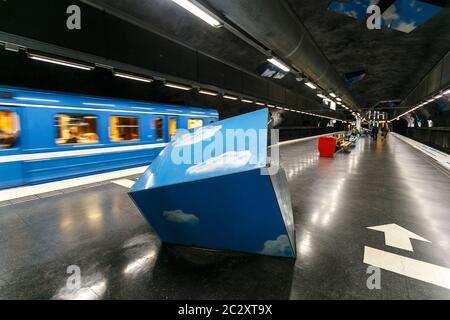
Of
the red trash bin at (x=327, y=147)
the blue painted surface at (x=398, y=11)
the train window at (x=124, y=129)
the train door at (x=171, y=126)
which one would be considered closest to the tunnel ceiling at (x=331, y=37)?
the blue painted surface at (x=398, y=11)

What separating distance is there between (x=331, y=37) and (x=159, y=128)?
7.09 m

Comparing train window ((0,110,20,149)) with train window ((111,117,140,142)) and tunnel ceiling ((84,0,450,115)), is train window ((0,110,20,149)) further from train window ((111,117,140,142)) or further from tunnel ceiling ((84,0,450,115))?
tunnel ceiling ((84,0,450,115))

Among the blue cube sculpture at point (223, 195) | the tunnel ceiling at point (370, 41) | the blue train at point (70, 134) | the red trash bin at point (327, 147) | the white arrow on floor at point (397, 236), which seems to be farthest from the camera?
the red trash bin at point (327, 147)

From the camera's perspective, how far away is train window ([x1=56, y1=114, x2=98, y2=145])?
5.85 m

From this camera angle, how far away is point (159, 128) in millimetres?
8734

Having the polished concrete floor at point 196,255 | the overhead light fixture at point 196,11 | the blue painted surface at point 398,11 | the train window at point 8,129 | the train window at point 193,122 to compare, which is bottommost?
the polished concrete floor at point 196,255

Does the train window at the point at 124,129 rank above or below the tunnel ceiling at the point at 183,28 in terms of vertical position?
below

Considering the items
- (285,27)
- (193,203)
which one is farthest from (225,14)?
(193,203)

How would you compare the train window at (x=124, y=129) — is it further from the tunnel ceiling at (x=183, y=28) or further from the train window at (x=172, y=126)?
the tunnel ceiling at (x=183, y=28)

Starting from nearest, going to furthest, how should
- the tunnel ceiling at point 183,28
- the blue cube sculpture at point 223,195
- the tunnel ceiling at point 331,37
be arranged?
the blue cube sculpture at point 223,195
the tunnel ceiling at point 183,28
the tunnel ceiling at point 331,37

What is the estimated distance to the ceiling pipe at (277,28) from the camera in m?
4.14

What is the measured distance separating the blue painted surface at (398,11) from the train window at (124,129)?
686cm

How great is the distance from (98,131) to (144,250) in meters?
5.25

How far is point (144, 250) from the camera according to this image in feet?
9.26
